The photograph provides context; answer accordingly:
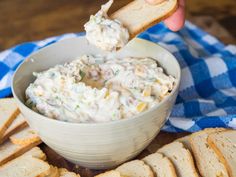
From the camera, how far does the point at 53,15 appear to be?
4309mm

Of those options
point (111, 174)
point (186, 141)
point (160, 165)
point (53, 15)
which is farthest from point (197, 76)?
point (53, 15)

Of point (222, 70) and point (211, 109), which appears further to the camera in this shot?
point (222, 70)

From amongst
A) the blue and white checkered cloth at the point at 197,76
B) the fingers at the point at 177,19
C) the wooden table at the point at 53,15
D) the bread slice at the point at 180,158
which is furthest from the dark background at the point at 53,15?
the bread slice at the point at 180,158

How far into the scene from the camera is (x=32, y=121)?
5.71 feet

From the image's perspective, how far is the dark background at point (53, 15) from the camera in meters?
3.90

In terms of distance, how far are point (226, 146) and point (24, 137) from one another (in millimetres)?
880

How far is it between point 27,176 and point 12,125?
36 centimetres

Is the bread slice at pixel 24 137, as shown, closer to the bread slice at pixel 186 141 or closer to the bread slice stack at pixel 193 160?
the bread slice stack at pixel 193 160

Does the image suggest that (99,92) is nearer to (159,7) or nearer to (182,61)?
(159,7)

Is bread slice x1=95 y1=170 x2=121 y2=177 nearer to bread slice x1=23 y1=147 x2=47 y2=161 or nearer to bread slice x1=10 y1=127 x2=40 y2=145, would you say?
bread slice x1=23 y1=147 x2=47 y2=161

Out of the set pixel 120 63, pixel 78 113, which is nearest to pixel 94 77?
pixel 120 63

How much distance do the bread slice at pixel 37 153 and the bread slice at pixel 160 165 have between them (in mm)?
429

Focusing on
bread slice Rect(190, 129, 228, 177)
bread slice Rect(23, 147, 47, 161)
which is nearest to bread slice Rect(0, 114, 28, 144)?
bread slice Rect(23, 147, 47, 161)

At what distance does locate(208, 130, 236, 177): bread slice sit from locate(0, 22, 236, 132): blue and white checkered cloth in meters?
0.12
